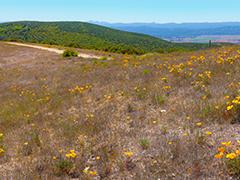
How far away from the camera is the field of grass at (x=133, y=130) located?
4891mm

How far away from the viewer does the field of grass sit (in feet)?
16.0

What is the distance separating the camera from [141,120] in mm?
7293

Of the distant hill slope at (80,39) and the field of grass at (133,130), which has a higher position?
the distant hill slope at (80,39)

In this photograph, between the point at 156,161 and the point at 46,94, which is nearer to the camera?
the point at 156,161

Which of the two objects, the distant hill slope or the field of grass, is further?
the distant hill slope

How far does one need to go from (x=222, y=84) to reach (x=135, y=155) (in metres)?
4.65

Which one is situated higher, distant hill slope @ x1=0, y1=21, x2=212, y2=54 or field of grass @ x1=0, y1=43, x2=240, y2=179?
distant hill slope @ x1=0, y1=21, x2=212, y2=54

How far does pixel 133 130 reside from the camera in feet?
21.8

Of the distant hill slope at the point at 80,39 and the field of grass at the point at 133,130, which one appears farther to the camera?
the distant hill slope at the point at 80,39

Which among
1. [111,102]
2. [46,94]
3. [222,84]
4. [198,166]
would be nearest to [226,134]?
[198,166]

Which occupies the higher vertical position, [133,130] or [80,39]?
[80,39]

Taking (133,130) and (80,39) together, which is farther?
(80,39)

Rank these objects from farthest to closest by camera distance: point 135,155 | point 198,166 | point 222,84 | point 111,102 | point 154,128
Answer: point 111,102
point 222,84
point 154,128
point 135,155
point 198,166

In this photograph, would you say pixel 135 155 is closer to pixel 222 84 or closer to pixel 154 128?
pixel 154 128
